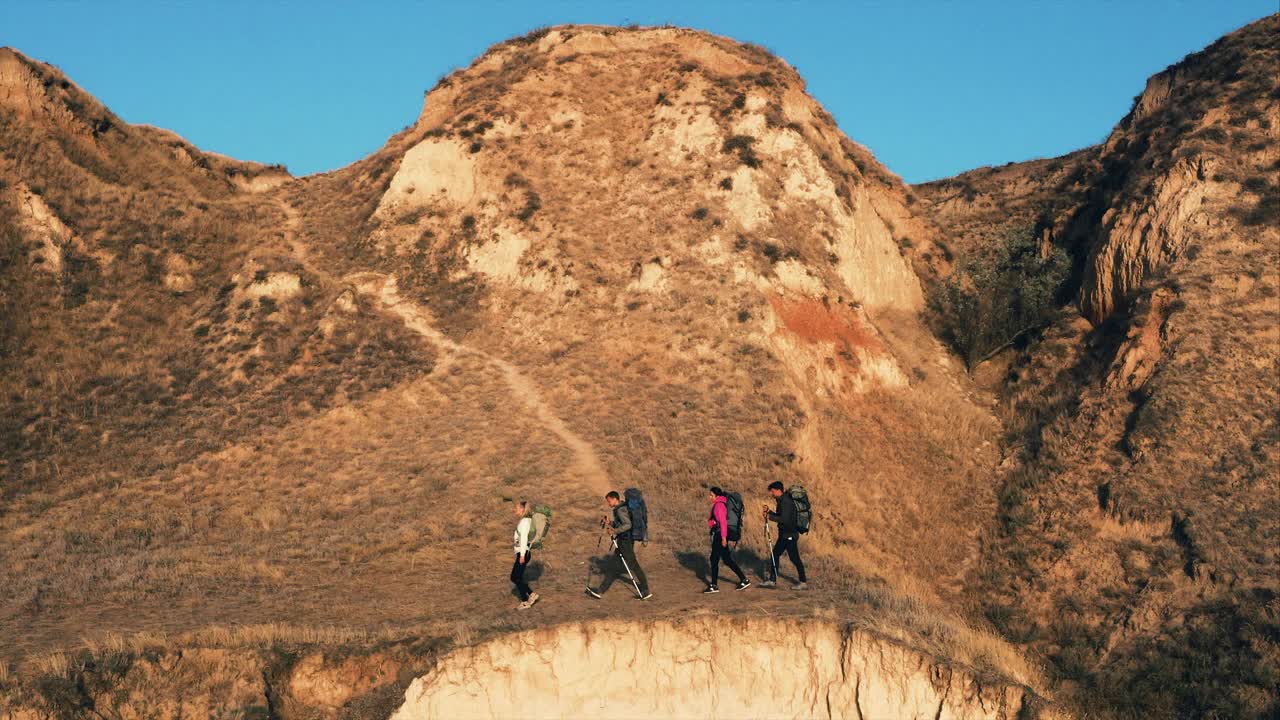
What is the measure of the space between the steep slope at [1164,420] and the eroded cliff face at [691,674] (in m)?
6.17

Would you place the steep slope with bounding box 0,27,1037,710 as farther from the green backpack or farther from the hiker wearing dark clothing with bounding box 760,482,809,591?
the green backpack

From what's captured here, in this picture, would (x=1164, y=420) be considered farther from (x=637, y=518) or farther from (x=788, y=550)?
(x=637, y=518)

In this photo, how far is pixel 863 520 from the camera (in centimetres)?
2703

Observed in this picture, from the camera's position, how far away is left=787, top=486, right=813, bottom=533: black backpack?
59.7ft

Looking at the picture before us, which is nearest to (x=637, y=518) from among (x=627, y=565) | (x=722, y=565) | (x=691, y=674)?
(x=627, y=565)

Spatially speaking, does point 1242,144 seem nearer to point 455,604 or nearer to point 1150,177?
point 1150,177

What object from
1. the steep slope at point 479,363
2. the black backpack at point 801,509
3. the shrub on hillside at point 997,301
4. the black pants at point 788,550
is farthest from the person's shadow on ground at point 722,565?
the shrub on hillside at point 997,301

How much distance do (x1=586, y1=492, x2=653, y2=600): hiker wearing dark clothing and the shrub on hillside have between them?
2202 cm

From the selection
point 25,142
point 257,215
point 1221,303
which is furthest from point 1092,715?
point 25,142

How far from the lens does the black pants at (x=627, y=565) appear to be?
17.6 metres

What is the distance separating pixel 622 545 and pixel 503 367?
16.7m

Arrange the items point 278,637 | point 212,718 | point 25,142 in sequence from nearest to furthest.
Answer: point 212,718 → point 278,637 → point 25,142

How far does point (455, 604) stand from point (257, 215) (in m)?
28.7

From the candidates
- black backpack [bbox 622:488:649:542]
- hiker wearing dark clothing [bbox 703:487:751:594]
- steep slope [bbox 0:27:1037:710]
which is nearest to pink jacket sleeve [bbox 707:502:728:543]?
hiker wearing dark clothing [bbox 703:487:751:594]
